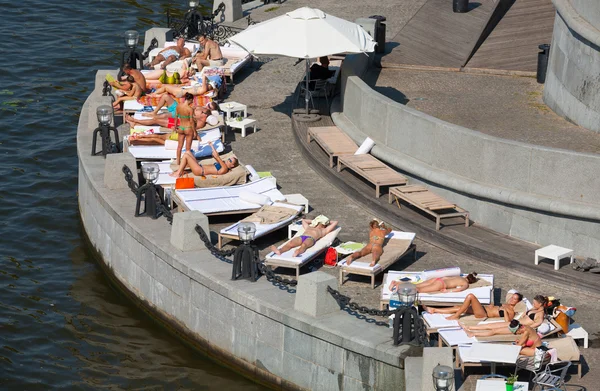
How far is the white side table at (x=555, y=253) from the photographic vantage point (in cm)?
1712

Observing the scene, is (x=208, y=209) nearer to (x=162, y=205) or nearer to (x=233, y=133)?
(x=162, y=205)

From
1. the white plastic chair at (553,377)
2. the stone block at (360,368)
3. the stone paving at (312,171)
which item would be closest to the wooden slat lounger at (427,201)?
the stone paving at (312,171)

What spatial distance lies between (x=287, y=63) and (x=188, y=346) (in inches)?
436

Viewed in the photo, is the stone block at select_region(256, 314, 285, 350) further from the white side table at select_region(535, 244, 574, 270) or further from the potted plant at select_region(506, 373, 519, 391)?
the white side table at select_region(535, 244, 574, 270)

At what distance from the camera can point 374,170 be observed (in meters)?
19.9

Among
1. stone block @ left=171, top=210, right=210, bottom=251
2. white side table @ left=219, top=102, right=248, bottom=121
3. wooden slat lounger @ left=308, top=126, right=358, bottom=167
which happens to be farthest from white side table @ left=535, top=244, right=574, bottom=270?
white side table @ left=219, top=102, right=248, bottom=121

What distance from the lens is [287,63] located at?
90.9 feet

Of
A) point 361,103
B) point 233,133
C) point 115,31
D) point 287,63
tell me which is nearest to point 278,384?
point 361,103

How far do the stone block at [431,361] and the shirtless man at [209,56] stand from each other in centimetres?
1319

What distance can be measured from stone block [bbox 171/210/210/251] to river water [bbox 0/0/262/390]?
5.65 ft

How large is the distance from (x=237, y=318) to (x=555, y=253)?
4865 millimetres

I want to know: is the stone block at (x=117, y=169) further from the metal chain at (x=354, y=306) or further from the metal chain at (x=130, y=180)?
the metal chain at (x=354, y=306)

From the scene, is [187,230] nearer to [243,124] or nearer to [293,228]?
[293,228]

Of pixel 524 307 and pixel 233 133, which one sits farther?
pixel 233 133
